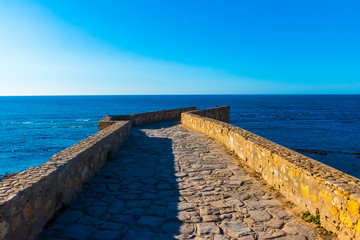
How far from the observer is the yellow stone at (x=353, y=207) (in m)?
2.71

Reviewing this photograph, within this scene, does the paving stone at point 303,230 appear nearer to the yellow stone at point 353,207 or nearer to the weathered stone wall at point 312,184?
the weathered stone wall at point 312,184

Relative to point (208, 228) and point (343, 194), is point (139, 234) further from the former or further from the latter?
point (343, 194)

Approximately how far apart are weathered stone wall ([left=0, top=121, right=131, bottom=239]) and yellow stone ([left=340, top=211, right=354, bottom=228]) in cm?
351

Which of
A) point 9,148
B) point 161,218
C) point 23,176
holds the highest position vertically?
point 23,176

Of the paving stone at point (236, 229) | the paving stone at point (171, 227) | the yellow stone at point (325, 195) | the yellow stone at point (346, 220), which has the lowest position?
the paving stone at point (171, 227)

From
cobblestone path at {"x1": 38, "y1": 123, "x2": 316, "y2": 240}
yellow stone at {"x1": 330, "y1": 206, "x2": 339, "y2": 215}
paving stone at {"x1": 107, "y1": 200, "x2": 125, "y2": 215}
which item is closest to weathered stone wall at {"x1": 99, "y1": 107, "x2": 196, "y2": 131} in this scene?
cobblestone path at {"x1": 38, "y1": 123, "x2": 316, "y2": 240}

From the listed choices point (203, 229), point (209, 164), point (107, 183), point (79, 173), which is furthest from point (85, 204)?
point (209, 164)

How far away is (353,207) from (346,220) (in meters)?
0.21

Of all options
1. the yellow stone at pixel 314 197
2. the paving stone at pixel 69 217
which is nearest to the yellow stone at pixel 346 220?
the yellow stone at pixel 314 197

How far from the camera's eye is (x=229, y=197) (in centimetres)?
439

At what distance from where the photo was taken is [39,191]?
3.11 meters

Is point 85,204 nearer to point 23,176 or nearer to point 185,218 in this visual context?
point 23,176

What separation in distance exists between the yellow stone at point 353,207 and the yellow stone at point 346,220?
9 cm

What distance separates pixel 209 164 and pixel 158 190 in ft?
6.85
